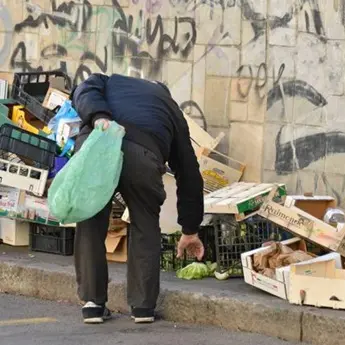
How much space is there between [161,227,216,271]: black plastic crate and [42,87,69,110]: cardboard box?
1.94 meters

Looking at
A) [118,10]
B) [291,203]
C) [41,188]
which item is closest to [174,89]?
[118,10]

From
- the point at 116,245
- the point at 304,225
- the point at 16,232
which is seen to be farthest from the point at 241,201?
the point at 16,232

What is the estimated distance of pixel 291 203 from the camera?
6844 millimetres

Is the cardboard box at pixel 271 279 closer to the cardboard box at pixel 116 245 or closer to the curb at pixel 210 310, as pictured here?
the curb at pixel 210 310

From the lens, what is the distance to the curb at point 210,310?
5.99m

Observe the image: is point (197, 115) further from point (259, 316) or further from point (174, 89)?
point (259, 316)

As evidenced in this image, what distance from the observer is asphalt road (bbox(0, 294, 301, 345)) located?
610cm

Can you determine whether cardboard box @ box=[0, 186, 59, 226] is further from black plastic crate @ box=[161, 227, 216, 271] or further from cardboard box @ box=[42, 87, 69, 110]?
cardboard box @ box=[42, 87, 69, 110]

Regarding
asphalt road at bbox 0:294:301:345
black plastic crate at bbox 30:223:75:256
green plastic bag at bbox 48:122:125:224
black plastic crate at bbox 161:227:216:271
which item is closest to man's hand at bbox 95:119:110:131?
green plastic bag at bbox 48:122:125:224

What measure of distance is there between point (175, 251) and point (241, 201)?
0.68m

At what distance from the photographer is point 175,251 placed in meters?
7.29

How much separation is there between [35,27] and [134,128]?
3858 mm

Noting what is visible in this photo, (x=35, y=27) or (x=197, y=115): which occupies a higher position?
(x=35, y=27)

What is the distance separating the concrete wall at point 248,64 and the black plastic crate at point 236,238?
777 millimetres
